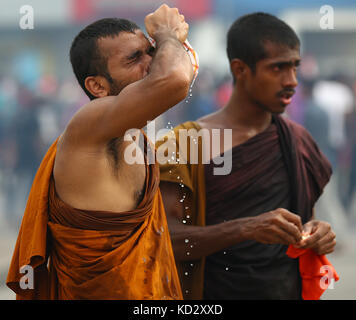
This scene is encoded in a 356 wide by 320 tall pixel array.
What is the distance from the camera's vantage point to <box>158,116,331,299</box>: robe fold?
320cm

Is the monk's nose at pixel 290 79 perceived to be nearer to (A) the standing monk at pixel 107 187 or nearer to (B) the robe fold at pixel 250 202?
(B) the robe fold at pixel 250 202

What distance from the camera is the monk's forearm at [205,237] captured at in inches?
115

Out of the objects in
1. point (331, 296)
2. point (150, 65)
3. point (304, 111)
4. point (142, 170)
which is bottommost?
point (331, 296)

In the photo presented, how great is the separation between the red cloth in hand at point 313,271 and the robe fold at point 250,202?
0.09 meters

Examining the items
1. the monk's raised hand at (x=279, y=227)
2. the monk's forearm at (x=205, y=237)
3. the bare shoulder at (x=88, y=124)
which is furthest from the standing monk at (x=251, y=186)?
the bare shoulder at (x=88, y=124)

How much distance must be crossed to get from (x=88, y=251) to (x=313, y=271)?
125 cm

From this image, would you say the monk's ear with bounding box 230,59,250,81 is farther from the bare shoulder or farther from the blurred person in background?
the blurred person in background

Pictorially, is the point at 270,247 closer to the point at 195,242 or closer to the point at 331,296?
the point at 195,242

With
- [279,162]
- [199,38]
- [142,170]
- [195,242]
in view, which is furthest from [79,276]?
[199,38]

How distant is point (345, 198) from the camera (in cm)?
1012

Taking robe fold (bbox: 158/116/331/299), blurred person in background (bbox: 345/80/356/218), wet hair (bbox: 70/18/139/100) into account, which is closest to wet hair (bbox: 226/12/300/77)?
robe fold (bbox: 158/116/331/299)

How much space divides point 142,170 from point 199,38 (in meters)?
17.7

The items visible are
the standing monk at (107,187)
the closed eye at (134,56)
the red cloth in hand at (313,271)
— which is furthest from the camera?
the red cloth in hand at (313,271)

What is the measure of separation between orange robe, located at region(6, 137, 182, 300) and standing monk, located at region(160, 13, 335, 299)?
22.1 inches
